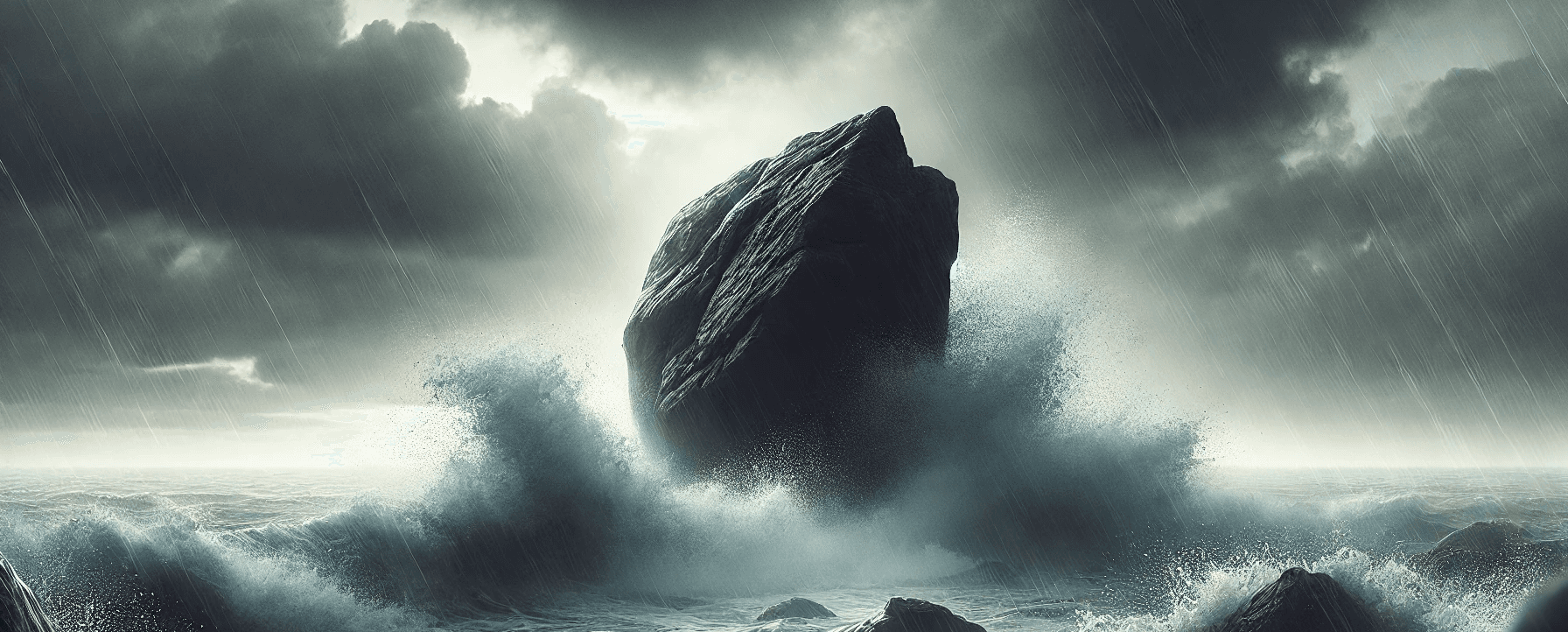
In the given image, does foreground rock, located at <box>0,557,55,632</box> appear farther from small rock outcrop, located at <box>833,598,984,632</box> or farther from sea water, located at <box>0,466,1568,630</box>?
sea water, located at <box>0,466,1568,630</box>

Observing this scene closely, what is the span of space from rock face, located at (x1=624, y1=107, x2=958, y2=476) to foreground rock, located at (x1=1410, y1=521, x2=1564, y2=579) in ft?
28.9

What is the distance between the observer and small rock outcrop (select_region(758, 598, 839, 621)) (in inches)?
378

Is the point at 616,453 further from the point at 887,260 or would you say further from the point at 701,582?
the point at 887,260

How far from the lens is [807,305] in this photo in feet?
42.3

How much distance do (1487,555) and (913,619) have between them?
37.7 ft

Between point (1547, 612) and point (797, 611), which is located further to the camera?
point (797, 611)

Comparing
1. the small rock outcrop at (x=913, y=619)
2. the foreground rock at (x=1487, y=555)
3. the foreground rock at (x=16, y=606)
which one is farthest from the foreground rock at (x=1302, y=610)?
the foreground rock at (x=16, y=606)

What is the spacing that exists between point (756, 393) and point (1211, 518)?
1257cm

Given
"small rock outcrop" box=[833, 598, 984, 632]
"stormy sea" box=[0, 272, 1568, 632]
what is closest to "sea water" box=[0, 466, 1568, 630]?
"stormy sea" box=[0, 272, 1568, 632]

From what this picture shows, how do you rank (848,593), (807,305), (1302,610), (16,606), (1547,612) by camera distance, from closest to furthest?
(16,606), (1302,610), (1547,612), (848,593), (807,305)

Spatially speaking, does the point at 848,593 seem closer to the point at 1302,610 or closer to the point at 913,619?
the point at 913,619

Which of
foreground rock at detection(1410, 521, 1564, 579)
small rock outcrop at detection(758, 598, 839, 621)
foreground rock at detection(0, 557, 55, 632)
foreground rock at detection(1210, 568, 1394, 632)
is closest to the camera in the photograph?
foreground rock at detection(0, 557, 55, 632)

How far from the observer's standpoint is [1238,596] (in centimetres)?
741

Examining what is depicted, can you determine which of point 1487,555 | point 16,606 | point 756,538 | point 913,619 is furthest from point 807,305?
point 1487,555
